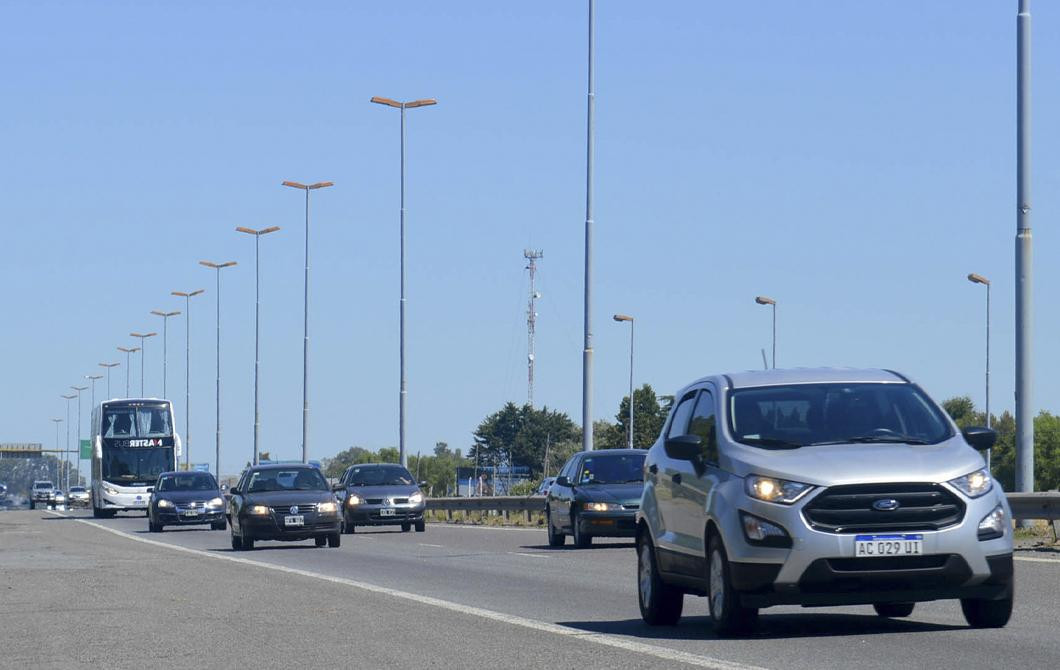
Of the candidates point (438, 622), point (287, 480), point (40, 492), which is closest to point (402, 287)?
point (287, 480)

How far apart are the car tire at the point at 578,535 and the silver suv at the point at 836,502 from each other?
16036 millimetres

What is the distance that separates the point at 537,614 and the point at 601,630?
6.05ft

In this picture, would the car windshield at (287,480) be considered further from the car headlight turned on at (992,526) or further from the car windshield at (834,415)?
the car headlight turned on at (992,526)

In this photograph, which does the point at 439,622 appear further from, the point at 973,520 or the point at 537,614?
the point at 973,520

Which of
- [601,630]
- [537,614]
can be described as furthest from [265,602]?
[601,630]

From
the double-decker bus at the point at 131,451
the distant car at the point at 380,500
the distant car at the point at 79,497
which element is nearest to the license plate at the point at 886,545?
the distant car at the point at 380,500

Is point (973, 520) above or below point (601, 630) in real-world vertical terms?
above

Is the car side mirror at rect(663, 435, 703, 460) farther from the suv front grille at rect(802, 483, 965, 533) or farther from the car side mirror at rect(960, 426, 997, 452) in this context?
the car side mirror at rect(960, 426, 997, 452)

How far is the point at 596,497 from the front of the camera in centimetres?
2941

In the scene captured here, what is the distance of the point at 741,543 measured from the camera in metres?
12.2

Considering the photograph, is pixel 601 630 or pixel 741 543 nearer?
pixel 741 543

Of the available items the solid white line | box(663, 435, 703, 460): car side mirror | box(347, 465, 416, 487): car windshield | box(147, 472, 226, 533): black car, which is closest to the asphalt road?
the solid white line

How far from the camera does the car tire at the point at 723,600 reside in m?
12.5

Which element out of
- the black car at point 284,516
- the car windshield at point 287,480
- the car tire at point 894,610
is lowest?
the black car at point 284,516
